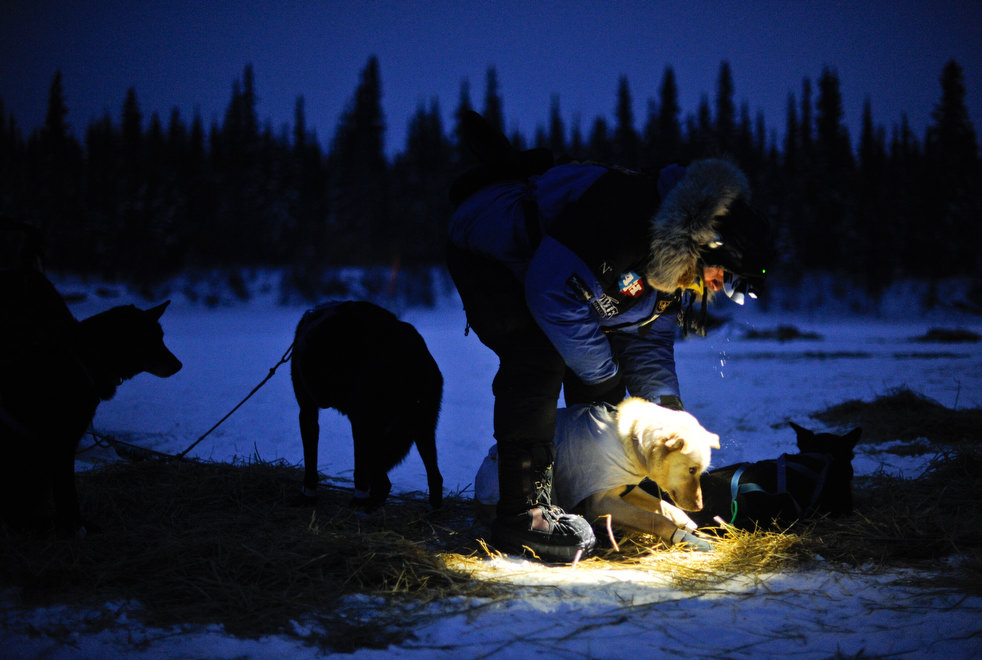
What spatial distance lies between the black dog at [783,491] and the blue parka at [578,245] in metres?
0.98

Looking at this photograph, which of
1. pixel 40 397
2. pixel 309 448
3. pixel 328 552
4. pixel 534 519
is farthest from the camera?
pixel 309 448

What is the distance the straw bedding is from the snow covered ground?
0.35 feet

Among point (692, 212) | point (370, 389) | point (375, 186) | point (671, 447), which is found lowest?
point (671, 447)

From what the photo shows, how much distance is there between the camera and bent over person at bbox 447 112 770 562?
8.73ft

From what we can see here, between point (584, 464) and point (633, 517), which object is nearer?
point (633, 517)

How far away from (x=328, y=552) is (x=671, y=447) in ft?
5.59

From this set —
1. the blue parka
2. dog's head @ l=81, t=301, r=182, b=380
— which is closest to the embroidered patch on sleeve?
the blue parka

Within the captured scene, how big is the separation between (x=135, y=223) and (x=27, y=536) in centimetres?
3622

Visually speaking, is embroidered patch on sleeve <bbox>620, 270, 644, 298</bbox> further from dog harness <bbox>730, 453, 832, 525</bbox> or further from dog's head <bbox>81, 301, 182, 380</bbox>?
dog's head <bbox>81, 301, 182, 380</bbox>

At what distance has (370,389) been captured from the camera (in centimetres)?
355

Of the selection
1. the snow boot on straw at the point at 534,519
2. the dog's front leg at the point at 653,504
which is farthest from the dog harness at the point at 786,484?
the snow boot on straw at the point at 534,519

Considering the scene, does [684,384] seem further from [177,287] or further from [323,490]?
[177,287]

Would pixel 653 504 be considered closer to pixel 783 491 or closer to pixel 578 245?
pixel 783 491

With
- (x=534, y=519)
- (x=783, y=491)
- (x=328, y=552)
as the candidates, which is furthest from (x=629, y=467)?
(x=328, y=552)
